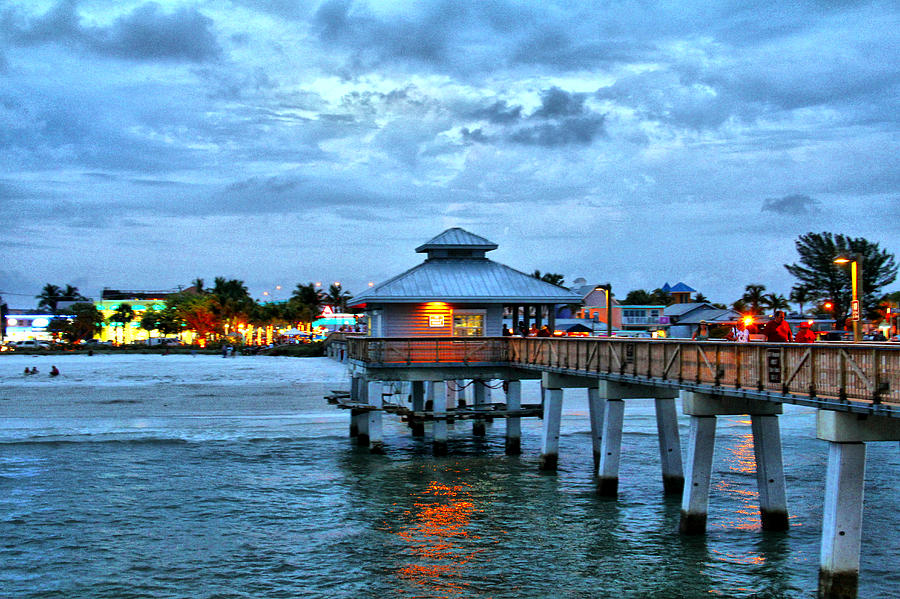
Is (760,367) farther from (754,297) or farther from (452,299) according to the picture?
(754,297)

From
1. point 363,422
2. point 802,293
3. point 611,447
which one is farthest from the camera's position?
point 802,293

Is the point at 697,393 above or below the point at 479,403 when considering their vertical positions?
above

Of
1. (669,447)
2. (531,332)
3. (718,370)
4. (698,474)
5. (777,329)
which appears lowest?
(669,447)

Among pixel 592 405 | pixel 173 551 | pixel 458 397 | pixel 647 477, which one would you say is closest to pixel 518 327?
pixel 458 397

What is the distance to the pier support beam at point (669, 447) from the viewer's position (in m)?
30.0

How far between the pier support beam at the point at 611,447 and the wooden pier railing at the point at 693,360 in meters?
1.18

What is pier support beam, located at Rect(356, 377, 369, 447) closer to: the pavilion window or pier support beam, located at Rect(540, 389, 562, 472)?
the pavilion window

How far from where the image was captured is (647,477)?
111ft

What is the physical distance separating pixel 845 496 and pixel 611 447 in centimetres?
1258

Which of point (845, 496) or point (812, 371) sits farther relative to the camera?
point (812, 371)

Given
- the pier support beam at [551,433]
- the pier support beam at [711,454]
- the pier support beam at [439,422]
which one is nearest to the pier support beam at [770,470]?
the pier support beam at [711,454]

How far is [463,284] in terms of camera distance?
43094mm

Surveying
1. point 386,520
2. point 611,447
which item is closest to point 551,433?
point 611,447

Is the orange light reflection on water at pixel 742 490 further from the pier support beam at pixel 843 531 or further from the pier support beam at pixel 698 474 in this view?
the pier support beam at pixel 843 531
